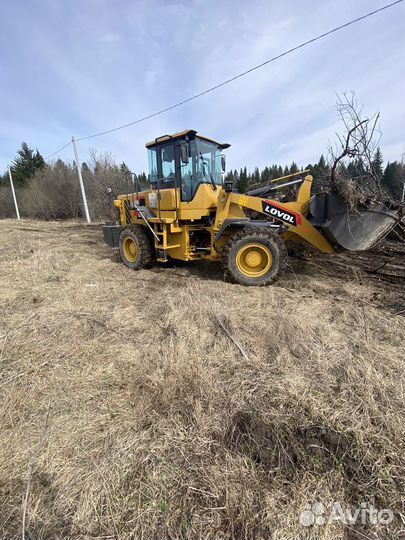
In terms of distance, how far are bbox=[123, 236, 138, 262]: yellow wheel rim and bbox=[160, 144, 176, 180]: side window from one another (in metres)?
1.80

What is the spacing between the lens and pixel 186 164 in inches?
199

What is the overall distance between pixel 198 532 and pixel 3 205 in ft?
157

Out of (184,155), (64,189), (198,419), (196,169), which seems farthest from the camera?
(64,189)

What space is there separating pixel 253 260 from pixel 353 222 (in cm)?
170

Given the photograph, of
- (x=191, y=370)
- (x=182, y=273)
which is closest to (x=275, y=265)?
(x=182, y=273)

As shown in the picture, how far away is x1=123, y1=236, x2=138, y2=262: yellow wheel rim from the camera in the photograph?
21.3ft

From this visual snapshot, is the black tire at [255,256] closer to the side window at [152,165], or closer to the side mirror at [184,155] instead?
the side mirror at [184,155]

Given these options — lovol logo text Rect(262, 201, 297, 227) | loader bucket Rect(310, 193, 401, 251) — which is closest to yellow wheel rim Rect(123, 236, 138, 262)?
lovol logo text Rect(262, 201, 297, 227)

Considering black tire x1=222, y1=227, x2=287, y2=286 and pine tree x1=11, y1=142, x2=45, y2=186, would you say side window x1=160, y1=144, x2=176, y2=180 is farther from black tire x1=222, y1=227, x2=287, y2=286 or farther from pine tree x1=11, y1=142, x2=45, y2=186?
pine tree x1=11, y1=142, x2=45, y2=186

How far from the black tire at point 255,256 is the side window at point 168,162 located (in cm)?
208

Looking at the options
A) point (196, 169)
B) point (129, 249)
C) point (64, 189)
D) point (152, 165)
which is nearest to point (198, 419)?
point (196, 169)

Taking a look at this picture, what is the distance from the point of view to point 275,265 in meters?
4.61

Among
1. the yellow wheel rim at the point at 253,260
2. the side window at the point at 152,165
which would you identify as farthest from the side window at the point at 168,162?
the yellow wheel rim at the point at 253,260

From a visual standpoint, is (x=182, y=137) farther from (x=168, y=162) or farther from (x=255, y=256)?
(x=255, y=256)
